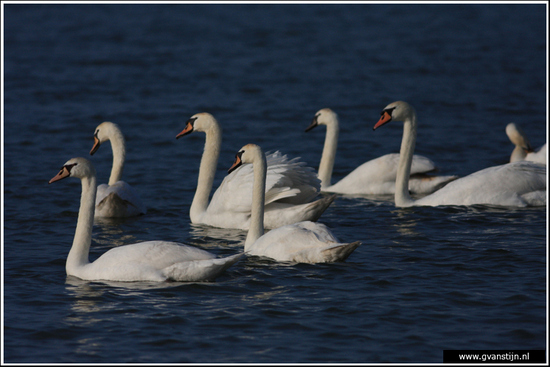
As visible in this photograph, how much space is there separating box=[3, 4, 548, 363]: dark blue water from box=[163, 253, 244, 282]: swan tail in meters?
0.11

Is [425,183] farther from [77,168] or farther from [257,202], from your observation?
[77,168]

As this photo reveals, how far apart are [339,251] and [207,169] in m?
3.32

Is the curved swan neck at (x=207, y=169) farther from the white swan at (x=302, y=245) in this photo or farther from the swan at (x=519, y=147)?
the swan at (x=519, y=147)

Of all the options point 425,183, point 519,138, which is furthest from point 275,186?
point 519,138

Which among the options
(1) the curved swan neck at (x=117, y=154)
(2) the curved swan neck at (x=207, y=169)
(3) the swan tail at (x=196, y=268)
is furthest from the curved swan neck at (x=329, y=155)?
(3) the swan tail at (x=196, y=268)

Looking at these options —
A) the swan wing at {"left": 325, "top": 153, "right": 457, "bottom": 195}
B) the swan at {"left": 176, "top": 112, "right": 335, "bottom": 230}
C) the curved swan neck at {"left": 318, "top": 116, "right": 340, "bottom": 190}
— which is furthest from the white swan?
the curved swan neck at {"left": 318, "top": 116, "right": 340, "bottom": 190}

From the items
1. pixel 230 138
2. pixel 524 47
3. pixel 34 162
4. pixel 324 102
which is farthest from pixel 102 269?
pixel 524 47

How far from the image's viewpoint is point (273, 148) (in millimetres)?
15383

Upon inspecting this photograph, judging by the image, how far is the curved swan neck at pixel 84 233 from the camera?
27.1 feet

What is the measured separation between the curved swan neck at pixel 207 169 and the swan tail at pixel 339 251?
285 cm

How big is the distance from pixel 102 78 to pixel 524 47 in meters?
12.4

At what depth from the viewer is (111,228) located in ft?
34.8

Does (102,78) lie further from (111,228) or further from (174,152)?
(111,228)

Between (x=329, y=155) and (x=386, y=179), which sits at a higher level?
(x=329, y=155)
